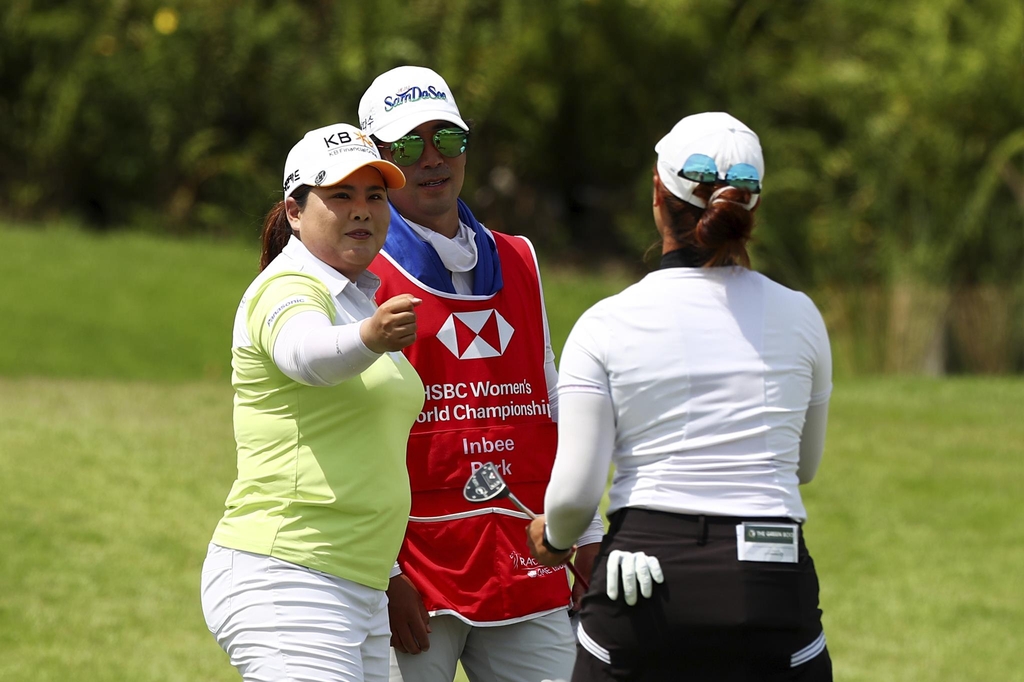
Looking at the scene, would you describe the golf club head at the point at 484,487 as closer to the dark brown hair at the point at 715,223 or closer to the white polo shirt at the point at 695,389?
the white polo shirt at the point at 695,389

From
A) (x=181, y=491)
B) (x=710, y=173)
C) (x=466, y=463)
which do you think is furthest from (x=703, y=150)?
(x=181, y=491)

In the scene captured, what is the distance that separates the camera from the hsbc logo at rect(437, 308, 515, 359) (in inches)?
157

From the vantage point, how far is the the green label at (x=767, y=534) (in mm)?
3020

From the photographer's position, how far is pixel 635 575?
3.02m

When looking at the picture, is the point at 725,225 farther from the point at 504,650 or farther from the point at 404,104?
the point at 504,650

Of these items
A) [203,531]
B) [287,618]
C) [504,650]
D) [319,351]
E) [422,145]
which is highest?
[422,145]

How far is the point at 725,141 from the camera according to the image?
313 cm

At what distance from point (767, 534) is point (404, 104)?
65.3 inches

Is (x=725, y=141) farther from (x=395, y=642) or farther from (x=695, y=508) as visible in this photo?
(x=395, y=642)

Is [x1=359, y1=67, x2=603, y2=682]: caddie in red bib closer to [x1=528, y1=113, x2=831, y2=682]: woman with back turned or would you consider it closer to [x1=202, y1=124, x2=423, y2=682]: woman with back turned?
[x1=202, y1=124, x2=423, y2=682]: woman with back turned

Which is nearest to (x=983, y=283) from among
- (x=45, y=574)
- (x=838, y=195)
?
(x=838, y=195)

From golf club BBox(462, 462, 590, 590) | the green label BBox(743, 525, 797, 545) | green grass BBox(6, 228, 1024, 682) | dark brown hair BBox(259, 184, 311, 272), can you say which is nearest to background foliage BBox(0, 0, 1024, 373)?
green grass BBox(6, 228, 1024, 682)

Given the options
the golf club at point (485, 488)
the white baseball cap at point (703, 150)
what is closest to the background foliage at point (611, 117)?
the golf club at point (485, 488)

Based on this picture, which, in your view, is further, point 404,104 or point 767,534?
point 404,104
